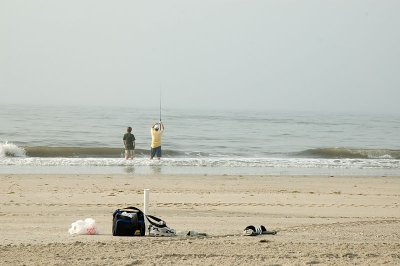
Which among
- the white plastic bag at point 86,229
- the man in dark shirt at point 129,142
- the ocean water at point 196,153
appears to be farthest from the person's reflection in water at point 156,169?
the white plastic bag at point 86,229

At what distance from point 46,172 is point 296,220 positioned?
33.6 feet

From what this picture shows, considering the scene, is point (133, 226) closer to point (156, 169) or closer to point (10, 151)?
point (156, 169)

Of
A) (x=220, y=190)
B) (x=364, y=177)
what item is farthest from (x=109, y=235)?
(x=364, y=177)

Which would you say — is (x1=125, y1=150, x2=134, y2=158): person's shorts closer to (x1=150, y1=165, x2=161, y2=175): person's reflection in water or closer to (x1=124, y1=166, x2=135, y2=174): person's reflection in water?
(x1=150, y1=165, x2=161, y2=175): person's reflection in water

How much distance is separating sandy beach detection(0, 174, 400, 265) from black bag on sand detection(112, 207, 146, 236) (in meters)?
0.18

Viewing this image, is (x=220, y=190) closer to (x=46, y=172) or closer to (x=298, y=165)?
(x=46, y=172)

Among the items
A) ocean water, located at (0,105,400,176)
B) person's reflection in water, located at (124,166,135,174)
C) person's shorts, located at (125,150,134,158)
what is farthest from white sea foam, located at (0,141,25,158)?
person's reflection in water, located at (124,166,135,174)

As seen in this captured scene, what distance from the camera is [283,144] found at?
1470 inches

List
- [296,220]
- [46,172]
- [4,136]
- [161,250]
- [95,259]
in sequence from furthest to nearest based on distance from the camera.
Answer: [4,136], [46,172], [296,220], [161,250], [95,259]

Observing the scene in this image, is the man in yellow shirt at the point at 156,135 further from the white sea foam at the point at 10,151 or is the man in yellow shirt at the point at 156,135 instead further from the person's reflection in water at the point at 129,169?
the white sea foam at the point at 10,151

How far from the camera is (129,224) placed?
27.6 feet

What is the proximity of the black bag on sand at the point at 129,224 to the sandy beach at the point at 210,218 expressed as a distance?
18 centimetres

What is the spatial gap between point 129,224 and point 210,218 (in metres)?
2.43

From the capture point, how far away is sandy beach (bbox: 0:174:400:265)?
7.30m
